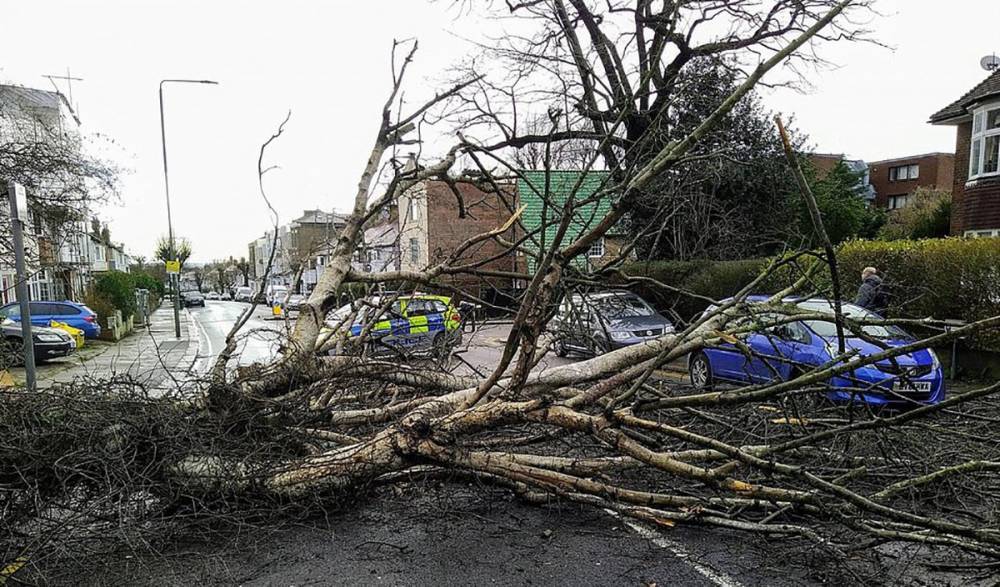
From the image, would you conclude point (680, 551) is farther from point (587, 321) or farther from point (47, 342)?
point (47, 342)

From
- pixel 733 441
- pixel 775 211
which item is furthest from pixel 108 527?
pixel 775 211

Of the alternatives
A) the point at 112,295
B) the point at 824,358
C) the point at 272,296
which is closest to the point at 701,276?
the point at 824,358

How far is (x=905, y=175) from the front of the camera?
46.9 metres

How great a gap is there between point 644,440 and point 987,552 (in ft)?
6.35

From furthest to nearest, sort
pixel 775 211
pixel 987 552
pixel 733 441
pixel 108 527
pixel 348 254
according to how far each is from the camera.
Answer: pixel 775 211
pixel 348 254
pixel 733 441
pixel 108 527
pixel 987 552

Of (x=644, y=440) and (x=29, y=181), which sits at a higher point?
(x=29, y=181)

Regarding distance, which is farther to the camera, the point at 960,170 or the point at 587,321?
the point at 960,170

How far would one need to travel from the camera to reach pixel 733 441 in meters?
4.65

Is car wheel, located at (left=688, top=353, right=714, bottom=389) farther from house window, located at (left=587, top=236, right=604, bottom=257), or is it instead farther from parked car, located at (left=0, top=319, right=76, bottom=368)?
parked car, located at (left=0, top=319, right=76, bottom=368)

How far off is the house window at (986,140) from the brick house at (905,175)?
102 ft

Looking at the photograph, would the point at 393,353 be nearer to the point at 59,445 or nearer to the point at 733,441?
the point at 59,445

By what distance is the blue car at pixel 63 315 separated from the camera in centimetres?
1719

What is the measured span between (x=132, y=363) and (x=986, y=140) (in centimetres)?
2026

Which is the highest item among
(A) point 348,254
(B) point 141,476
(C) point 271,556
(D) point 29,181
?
(D) point 29,181
